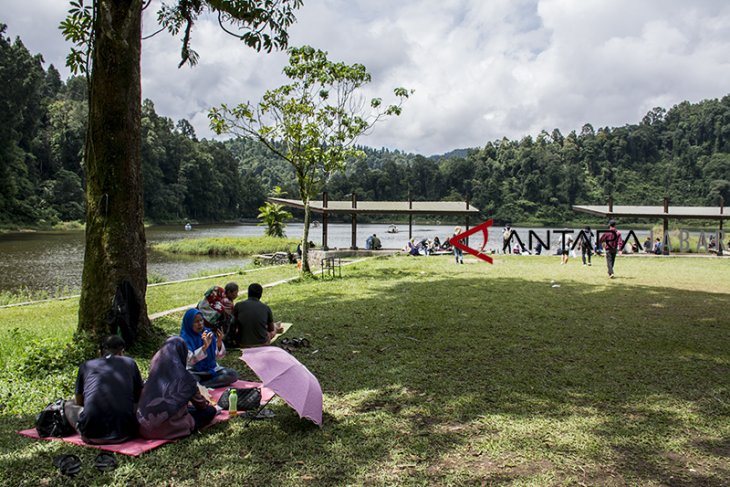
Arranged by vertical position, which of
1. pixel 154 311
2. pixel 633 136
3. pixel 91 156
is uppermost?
pixel 633 136

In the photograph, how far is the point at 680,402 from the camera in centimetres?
518

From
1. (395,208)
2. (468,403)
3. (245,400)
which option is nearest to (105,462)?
(245,400)

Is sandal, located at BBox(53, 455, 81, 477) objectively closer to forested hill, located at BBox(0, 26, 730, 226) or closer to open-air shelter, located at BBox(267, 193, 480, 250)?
open-air shelter, located at BBox(267, 193, 480, 250)

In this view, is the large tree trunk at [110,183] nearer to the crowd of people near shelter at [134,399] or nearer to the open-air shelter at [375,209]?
the crowd of people near shelter at [134,399]

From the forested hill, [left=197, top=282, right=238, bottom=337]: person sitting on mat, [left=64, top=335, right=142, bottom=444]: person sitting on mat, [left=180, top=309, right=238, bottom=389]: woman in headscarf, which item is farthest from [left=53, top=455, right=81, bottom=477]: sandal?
the forested hill

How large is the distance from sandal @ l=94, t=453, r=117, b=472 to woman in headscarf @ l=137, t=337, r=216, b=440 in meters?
0.38

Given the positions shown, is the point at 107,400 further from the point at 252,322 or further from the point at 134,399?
the point at 252,322

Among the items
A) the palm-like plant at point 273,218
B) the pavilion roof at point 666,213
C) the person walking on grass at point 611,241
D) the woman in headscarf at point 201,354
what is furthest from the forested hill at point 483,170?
the woman in headscarf at point 201,354

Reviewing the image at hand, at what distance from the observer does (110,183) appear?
6.84 metres

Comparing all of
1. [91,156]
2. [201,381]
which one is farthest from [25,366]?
[91,156]

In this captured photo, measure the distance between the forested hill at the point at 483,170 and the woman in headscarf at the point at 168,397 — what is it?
218 feet

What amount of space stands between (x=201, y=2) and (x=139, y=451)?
317 inches

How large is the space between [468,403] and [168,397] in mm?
2696

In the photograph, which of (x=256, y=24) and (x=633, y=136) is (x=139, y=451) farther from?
(x=633, y=136)
